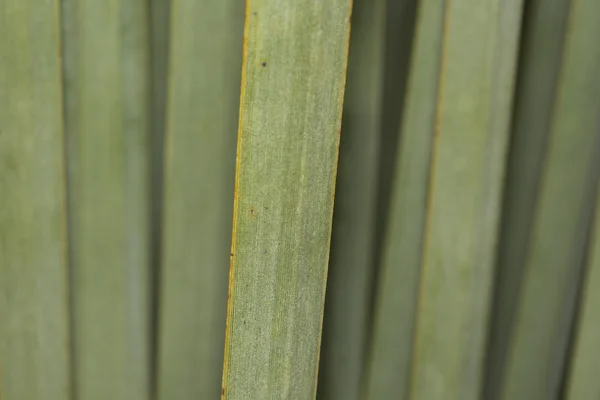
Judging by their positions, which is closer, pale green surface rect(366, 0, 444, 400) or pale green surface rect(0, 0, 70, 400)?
pale green surface rect(366, 0, 444, 400)

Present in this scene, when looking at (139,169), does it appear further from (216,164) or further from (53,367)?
(53,367)

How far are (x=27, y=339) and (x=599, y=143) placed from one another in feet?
2.92

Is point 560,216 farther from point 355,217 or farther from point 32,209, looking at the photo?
point 32,209

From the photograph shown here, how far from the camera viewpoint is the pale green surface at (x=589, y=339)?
66cm

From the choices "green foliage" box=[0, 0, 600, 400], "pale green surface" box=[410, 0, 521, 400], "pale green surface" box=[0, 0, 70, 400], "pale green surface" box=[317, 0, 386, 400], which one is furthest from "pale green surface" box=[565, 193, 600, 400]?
"pale green surface" box=[0, 0, 70, 400]

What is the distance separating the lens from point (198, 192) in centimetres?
78

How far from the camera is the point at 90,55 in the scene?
78 centimetres

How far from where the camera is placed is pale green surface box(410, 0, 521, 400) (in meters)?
0.65

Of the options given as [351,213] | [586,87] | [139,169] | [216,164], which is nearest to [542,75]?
[586,87]

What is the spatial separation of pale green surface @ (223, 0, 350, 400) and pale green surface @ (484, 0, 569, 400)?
239 mm

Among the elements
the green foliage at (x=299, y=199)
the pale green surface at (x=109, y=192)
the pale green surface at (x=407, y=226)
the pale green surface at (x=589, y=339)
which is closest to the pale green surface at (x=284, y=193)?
the green foliage at (x=299, y=199)

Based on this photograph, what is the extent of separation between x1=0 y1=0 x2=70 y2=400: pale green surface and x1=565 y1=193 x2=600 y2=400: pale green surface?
75cm

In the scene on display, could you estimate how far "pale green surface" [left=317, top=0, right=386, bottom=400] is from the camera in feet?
2.33

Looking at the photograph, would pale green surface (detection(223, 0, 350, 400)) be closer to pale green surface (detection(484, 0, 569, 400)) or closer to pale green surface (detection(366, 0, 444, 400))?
pale green surface (detection(366, 0, 444, 400))
